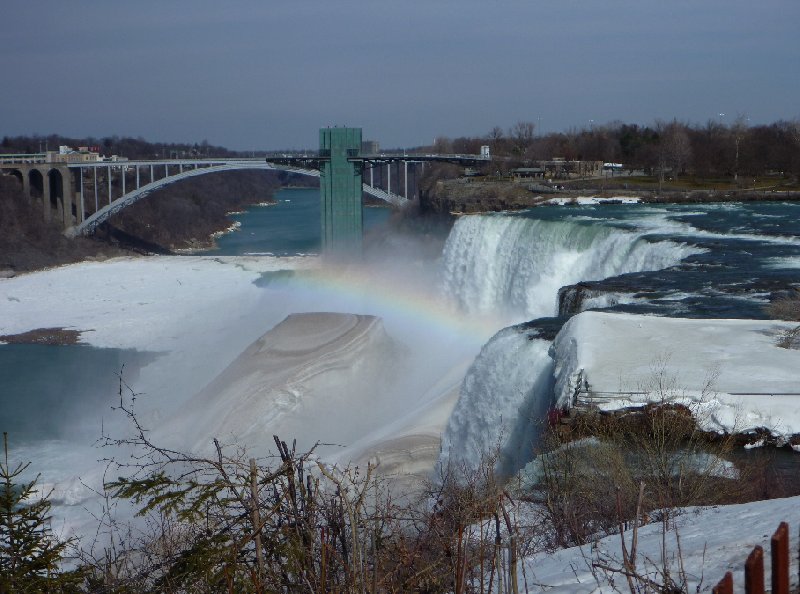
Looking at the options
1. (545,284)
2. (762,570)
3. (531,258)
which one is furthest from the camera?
(531,258)

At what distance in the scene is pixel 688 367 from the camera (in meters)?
8.56

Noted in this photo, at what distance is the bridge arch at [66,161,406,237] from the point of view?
132 feet

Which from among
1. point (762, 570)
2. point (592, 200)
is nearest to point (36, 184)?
point (592, 200)

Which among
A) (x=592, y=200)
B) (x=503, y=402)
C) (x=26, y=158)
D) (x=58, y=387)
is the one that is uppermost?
(x=26, y=158)

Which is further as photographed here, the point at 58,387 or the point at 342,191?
the point at 342,191

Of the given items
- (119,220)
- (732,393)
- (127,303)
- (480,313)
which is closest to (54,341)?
(127,303)

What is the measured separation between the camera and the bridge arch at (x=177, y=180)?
132ft

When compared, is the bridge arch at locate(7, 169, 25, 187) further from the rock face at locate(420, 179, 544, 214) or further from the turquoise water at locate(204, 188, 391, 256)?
the rock face at locate(420, 179, 544, 214)

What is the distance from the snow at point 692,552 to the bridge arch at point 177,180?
3518 cm

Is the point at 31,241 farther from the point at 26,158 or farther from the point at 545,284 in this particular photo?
the point at 545,284

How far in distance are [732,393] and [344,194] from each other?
31.2 meters

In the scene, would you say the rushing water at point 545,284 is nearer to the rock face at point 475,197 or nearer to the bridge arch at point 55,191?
the rock face at point 475,197

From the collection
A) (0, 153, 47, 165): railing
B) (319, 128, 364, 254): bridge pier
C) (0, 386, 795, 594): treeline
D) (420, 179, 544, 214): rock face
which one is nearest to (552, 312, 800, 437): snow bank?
(0, 386, 795, 594): treeline

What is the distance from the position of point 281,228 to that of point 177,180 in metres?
21.1
